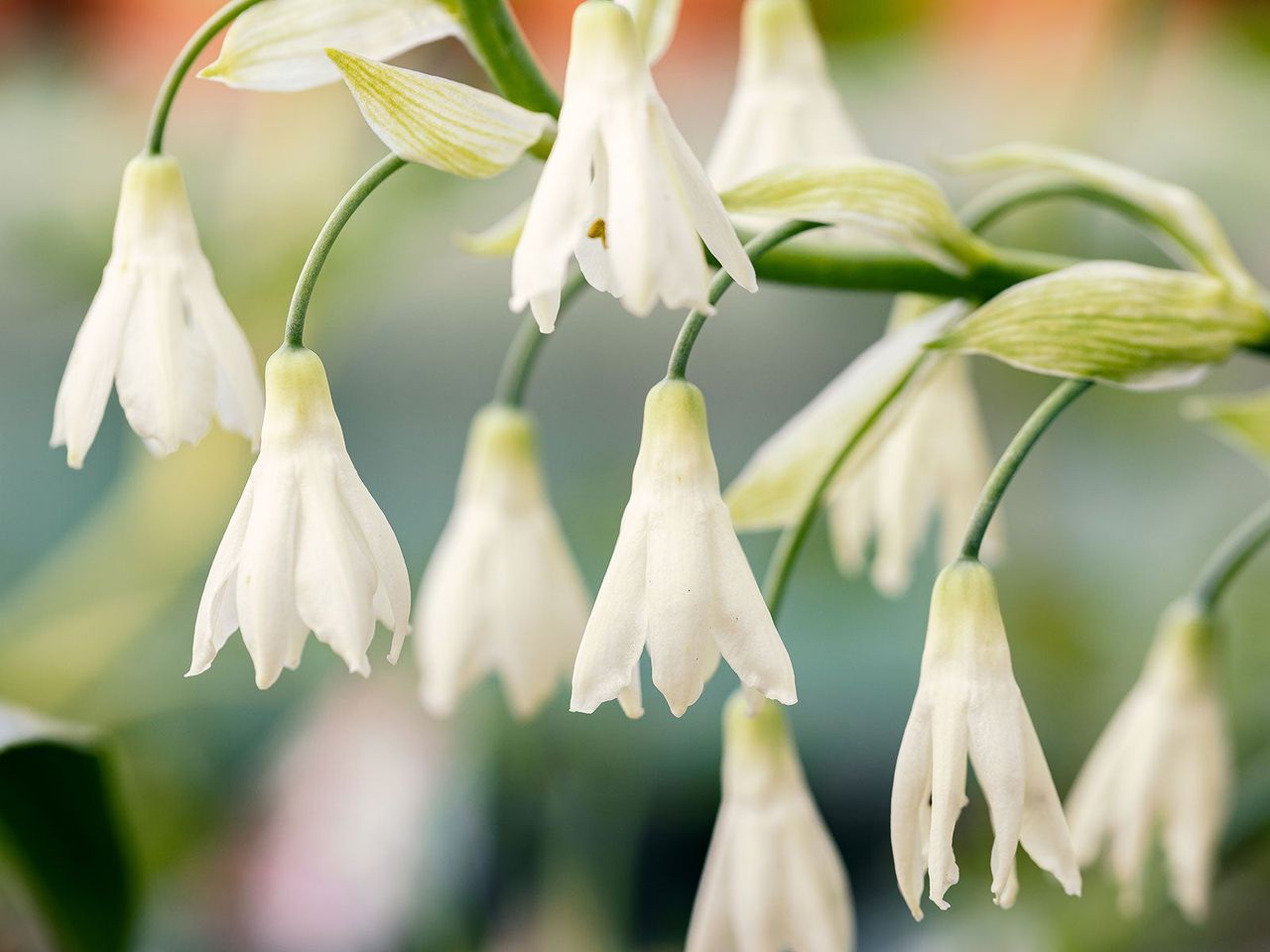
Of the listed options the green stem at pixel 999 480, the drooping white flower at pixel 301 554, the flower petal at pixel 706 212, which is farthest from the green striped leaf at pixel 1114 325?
the drooping white flower at pixel 301 554

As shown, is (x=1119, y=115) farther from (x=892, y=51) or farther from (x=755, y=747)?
(x=755, y=747)

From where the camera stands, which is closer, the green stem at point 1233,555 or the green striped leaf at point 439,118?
the green striped leaf at point 439,118

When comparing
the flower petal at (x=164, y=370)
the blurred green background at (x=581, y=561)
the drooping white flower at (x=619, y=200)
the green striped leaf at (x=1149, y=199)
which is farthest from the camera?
the blurred green background at (x=581, y=561)

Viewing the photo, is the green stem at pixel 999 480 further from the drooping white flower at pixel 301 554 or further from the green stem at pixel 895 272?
the drooping white flower at pixel 301 554

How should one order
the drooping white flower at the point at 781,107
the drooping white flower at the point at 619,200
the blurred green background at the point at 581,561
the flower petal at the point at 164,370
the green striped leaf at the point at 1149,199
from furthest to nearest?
the blurred green background at the point at 581,561 → the drooping white flower at the point at 781,107 → the green striped leaf at the point at 1149,199 → the flower petal at the point at 164,370 → the drooping white flower at the point at 619,200

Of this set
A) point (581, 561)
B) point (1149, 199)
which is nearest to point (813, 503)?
point (1149, 199)

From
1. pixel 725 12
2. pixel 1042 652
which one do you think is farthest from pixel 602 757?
pixel 725 12

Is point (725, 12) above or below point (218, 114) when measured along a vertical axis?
above

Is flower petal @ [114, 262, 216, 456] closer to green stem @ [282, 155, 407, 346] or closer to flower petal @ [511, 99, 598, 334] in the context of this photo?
green stem @ [282, 155, 407, 346]
